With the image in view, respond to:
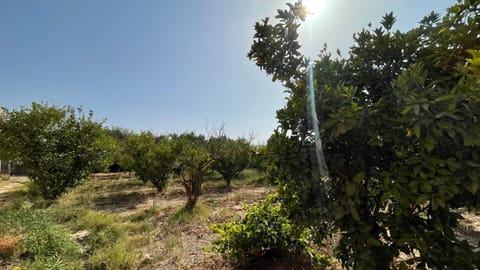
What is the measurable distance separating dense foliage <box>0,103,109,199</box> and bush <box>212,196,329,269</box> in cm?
615

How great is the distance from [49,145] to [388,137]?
314 inches

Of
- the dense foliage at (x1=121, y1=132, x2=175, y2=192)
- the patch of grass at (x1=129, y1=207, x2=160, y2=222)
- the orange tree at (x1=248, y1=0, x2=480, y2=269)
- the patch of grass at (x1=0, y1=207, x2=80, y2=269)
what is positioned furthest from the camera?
the dense foliage at (x1=121, y1=132, x2=175, y2=192)

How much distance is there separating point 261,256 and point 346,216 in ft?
4.68

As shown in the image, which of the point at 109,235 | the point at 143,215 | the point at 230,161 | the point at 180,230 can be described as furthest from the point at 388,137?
the point at 230,161

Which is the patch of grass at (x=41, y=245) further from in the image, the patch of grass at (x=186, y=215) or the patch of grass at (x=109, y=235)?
the patch of grass at (x=186, y=215)

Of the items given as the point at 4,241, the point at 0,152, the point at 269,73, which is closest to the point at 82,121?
the point at 0,152

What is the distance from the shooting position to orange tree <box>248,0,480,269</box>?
1.19 meters

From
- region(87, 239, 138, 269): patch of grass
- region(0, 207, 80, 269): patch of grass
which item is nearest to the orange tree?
region(87, 239, 138, 269): patch of grass

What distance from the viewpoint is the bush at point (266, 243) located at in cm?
260

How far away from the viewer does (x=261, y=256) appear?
2691 mm

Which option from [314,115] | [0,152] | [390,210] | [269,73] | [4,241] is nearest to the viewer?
[314,115]

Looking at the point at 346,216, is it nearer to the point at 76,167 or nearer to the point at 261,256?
the point at 261,256

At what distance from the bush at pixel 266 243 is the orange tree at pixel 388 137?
2.66ft

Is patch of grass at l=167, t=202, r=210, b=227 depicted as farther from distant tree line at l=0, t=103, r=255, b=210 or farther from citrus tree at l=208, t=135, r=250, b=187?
citrus tree at l=208, t=135, r=250, b=187
